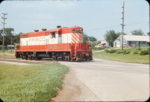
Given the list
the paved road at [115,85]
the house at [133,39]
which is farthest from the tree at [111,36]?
the paved road at [115,85]

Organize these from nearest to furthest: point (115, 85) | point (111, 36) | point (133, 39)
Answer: point (111, 36) < point (133, 39) < point (115, 85)

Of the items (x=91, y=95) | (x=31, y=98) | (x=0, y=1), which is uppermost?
(x=0, y=1)

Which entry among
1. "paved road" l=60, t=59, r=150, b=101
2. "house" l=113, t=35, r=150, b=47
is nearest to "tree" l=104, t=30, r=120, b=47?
"house" l=113, t=35, r=150, b=47

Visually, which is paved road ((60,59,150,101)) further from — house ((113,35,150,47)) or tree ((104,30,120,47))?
tree ((104,30,120,47))

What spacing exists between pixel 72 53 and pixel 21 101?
18.7 metres

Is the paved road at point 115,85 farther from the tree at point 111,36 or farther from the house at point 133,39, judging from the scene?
the tree at point 111,36

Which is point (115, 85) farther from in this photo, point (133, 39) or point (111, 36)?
point (111, 36)

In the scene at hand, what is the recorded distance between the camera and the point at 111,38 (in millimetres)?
2791

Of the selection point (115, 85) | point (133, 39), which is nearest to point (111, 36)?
point (133, 39)

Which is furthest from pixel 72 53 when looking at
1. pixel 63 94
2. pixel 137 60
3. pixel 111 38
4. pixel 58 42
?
pixel 111 38

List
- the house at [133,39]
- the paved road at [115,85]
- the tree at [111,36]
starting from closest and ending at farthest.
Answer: the tree at [111,36] < the house at [133,39] < the paved road at [115,85]

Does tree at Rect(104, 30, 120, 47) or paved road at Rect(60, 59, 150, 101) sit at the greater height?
tree at Rect(104, 30, 120, 47)

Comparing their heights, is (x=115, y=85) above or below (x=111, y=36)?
below

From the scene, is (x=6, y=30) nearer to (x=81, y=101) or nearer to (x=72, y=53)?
(x=81, y=101)
